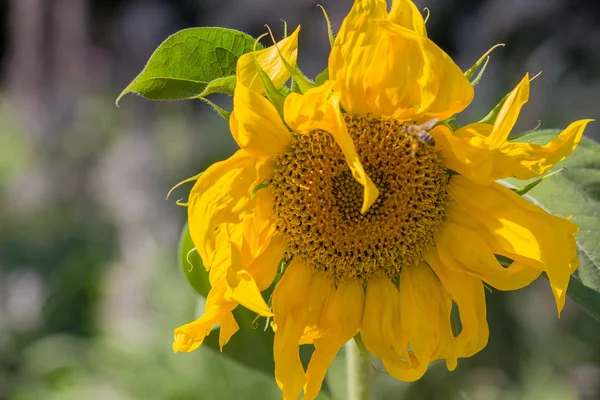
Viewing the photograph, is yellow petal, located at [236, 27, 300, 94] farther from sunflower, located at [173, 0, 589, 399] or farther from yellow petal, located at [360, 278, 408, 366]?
yellow petal, located at [360, 278, 408, 366]

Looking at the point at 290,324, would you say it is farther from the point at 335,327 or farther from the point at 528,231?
the point at 528,231

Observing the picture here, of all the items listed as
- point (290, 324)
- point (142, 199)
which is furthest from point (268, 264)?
point (142, 199)

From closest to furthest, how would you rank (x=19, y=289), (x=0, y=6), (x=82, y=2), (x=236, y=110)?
(x=236, y=110), (x=19, y=289), (x=82, y=2), (x=0, y=6)

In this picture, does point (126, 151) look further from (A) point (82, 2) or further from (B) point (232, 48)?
(B) point (232, 48)

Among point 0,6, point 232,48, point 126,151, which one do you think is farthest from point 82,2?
point 232,48

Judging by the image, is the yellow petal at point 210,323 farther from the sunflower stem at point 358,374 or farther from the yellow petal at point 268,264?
the sunflower stem at point 358,374
